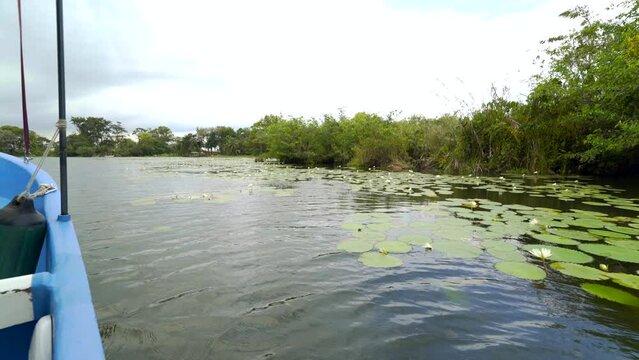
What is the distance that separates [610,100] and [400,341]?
1186 centimetres

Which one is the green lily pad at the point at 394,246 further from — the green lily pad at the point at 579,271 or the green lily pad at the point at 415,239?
the green lily pad at the point at 579,271

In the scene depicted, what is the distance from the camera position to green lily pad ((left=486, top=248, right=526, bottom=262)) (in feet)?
10.7

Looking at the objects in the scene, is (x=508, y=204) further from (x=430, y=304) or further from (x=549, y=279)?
(x=430, y=304)

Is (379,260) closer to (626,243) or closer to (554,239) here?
(554,239)

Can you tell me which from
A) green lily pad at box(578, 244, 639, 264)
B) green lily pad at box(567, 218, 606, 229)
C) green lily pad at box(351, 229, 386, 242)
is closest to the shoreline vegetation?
green lily pad at box(567, 218, 606, 229)

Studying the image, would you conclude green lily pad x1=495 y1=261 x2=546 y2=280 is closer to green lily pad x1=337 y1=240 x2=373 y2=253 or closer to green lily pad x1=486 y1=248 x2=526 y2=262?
green lily pad x1=486 y1=248 x2=526 y2=262

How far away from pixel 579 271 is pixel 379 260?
179cm

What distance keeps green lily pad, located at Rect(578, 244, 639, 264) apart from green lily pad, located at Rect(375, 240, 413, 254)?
6.11 ft

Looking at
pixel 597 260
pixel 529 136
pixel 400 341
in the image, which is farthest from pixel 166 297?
pixel 529 136

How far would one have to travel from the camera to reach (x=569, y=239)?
12.6 ft

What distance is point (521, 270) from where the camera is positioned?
9.80ft

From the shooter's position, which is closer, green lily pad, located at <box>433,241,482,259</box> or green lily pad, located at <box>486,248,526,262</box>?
green lily pad, located at <box>486,248,526,262</box>

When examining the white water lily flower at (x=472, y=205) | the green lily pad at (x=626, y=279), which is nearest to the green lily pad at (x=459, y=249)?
the green lily pad at (x=626, y=279)

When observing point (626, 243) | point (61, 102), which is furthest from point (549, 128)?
point (61, 102)
